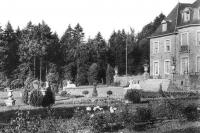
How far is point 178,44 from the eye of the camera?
37.4 m

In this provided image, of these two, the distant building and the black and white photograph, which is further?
the distant building

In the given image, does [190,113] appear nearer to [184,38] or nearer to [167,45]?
[184,38]

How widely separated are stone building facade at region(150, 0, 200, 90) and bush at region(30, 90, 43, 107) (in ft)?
61.1

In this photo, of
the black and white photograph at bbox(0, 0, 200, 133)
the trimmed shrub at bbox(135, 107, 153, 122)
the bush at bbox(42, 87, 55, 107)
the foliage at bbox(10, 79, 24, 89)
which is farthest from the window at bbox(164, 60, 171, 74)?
the trimmed shrub at bbox(135, 107, 153, 122)

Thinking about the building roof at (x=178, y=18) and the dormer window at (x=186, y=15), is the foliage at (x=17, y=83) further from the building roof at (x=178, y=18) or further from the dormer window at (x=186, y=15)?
the dormer window at (x=186, y=15)

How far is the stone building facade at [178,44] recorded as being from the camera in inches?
1387

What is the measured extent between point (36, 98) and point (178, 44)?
73.5 ft

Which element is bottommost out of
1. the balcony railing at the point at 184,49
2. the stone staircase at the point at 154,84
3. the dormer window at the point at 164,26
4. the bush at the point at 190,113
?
the bush at the point at 190,113

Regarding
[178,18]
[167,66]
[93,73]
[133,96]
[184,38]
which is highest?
[178,18]

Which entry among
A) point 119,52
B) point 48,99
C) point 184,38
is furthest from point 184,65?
point 119,52

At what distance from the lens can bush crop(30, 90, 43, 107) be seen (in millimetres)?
19656

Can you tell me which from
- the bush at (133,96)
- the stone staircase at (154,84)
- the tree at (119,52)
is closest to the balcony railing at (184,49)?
the stone staircase at (154,84)

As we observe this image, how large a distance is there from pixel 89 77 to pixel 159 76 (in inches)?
768

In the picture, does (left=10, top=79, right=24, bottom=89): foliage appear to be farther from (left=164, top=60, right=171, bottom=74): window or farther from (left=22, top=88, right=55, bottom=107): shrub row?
(left=22, top=88, right=55, bottom=107): shrub row
